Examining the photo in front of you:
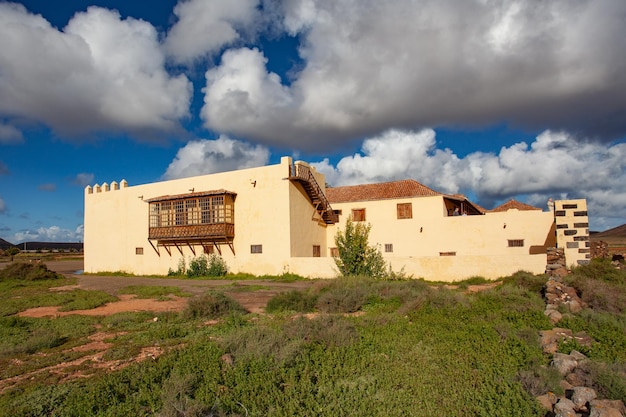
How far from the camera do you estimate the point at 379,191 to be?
1179 inches

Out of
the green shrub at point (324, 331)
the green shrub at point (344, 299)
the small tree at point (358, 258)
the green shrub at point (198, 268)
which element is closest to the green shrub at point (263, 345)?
the green shrub at point (324, 331)

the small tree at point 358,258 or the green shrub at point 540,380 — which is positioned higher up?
the small tree at point 358,258

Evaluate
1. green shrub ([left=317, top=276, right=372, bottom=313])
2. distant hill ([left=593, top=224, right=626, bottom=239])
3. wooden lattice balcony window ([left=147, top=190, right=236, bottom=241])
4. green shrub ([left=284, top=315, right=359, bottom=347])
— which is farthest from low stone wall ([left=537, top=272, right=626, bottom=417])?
distant hill ([left=593, top=224, right=626, bottom=239])

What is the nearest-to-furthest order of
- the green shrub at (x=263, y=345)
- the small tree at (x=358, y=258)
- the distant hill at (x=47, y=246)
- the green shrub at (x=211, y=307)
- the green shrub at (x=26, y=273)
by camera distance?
the green shrub at (x=263, y=345)
the green shrub at (x=211, y=307)
the small tree at (x=358, y=258)
the green shrub at (x=26, y=273)
the distant hill at (x=47, y=246)

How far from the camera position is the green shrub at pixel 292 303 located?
479 inches

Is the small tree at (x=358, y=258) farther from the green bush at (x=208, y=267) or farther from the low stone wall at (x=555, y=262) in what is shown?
the green bush at (x=208, y=267)

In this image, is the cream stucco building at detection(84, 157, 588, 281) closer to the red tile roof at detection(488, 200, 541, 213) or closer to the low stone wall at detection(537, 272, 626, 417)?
the red tile roof at detection(488, 200, 541, 213)

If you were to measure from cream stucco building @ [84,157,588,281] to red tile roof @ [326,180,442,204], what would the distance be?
0.08m

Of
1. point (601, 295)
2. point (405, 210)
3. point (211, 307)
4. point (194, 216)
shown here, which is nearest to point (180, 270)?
point (194, 216)

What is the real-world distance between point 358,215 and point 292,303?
58.4 feet

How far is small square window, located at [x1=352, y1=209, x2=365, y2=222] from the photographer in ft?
96.6

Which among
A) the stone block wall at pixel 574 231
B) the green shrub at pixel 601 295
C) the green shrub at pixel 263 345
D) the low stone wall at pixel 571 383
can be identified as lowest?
the low stone wall at pixel 571 383

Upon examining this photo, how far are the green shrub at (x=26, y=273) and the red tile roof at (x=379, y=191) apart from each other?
1906cm

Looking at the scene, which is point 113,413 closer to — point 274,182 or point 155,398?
point 155,398
